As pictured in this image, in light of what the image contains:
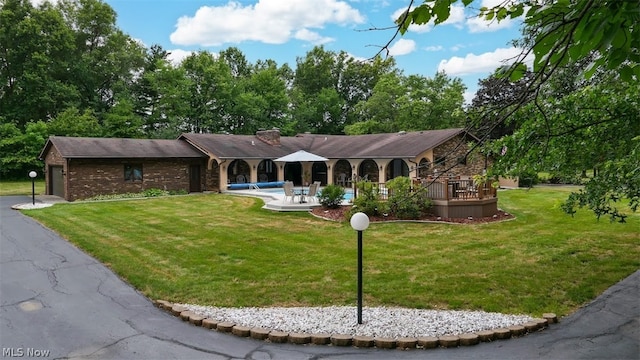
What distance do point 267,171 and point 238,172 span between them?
2058 mm

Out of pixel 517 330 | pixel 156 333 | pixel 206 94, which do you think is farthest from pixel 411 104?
pixel 156 333

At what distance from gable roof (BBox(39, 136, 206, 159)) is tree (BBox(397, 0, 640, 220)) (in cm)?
2055

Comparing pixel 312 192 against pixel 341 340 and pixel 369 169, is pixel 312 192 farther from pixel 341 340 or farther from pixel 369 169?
pixel 341 340

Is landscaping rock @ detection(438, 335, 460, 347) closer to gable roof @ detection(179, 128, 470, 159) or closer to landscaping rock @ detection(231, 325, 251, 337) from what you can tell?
landscaping rock @ detection(231, 325, 251, 337)

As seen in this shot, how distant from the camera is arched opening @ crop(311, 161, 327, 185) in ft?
95.5

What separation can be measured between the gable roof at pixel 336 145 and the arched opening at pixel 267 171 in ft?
4.23

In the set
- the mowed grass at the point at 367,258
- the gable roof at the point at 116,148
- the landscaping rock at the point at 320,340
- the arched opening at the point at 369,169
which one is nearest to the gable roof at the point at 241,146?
the gable roof at the point at 116,148

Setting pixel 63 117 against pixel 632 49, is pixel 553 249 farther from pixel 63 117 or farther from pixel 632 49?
pixel 63 117

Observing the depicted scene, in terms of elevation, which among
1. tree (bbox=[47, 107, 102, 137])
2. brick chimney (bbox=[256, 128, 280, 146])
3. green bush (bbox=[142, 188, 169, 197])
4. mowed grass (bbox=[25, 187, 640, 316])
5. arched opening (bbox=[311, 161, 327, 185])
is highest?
tree (bbox=[47, 107, 102, 137])

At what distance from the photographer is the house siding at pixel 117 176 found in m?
21.2

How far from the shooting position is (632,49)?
106 inches

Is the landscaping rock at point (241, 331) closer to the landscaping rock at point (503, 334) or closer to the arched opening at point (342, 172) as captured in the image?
the landscaping rock at point (503, 334)

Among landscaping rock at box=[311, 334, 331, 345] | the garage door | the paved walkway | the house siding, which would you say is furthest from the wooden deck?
the garage door

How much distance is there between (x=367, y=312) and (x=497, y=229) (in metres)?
7.77
